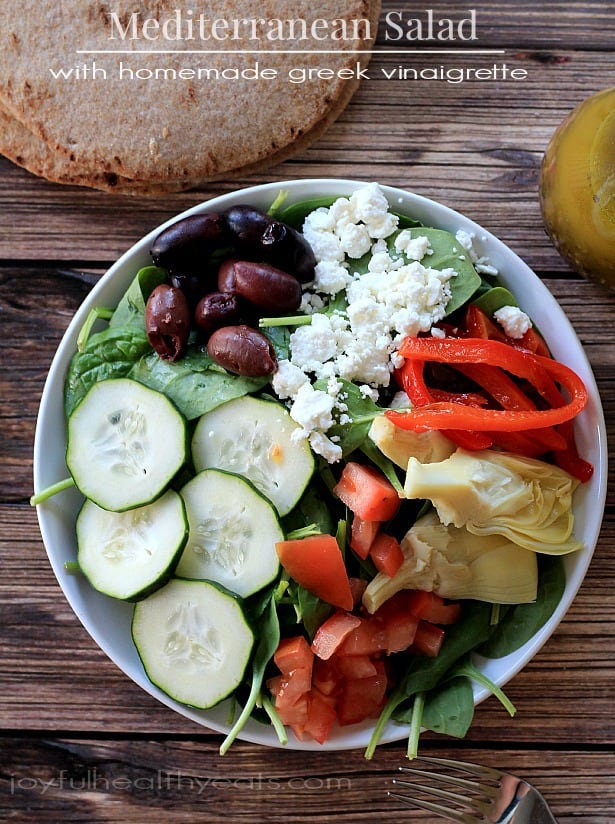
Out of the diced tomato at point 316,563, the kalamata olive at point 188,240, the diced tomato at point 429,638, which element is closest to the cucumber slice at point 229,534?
the diced tomato at point 316,563

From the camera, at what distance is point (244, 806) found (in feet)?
6.46

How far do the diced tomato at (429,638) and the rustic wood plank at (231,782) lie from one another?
412 millimetres

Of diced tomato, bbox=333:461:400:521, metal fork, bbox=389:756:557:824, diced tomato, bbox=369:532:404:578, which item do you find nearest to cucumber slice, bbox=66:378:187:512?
diced tomato, bbox=333:461:400:521

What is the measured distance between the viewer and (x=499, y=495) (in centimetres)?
160

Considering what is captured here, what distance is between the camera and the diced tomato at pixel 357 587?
66.6 inches

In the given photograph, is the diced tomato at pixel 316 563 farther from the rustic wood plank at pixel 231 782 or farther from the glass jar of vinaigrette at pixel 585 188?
the glass jar of vinaigrette at pixel 585 188

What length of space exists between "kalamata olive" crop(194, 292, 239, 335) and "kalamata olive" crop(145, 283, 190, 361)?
4 cm

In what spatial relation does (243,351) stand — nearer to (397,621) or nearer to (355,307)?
(355,307)

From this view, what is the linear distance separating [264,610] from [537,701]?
2.72 feet

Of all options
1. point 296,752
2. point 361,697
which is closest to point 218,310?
point 361,697

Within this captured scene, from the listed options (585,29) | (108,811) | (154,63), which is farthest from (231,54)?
(108,811)

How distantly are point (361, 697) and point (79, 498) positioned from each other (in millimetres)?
818

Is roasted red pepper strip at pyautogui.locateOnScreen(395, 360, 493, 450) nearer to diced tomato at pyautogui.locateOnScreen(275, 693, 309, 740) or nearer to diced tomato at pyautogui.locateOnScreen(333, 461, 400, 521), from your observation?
A: diced tomato at pyautogui.locateOnScreen(333, 461, 400, 521)

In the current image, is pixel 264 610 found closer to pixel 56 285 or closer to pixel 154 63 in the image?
pixel 56 285
